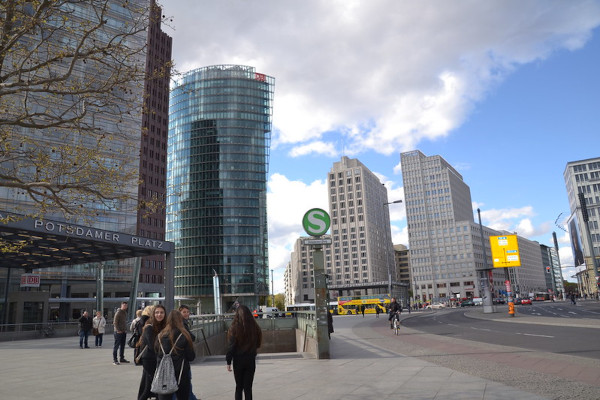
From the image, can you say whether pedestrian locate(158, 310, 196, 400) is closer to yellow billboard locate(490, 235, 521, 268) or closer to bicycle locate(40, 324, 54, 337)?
bicycle locate(40, 324, 54, 337)

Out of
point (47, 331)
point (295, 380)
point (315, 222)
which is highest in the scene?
point (315, 222)

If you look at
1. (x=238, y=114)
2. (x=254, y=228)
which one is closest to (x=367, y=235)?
(x=254, y=228)

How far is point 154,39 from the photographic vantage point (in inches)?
4348

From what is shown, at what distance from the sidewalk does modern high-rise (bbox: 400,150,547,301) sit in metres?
144

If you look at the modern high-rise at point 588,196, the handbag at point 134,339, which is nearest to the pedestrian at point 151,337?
the handbag at point 134,339

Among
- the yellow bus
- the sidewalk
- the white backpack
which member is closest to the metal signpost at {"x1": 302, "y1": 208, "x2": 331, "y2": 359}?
the sidewalk

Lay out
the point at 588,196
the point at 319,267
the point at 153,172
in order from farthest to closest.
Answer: the point at 588,196, the point at 153,172, the point at 319,267

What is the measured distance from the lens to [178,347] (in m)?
5.52

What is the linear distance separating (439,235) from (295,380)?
156584 mm

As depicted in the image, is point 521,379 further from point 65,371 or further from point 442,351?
point 65,371

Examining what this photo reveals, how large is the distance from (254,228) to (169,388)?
119m

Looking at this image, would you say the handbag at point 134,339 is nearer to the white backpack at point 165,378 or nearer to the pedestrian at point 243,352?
the pedestrian at point 243,352

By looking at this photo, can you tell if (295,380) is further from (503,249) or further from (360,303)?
(360,303)

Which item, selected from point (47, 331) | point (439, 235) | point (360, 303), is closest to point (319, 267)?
point (47, 331)
